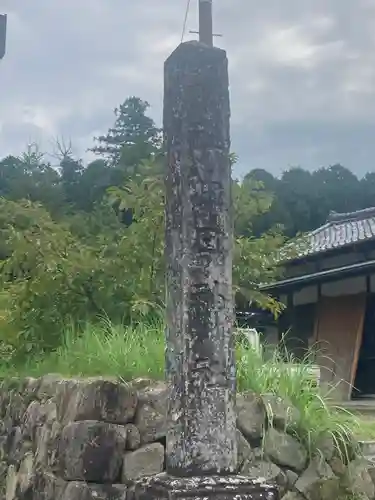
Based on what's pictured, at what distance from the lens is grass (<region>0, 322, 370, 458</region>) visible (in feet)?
18.3

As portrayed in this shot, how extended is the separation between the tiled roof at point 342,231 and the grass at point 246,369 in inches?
367

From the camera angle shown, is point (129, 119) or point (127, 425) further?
point (129, 119)

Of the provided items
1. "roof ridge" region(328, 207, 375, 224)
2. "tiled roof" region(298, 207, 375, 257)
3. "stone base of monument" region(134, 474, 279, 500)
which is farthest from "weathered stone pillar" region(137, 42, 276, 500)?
"roof ridge" region(328, 207, 375, 224)

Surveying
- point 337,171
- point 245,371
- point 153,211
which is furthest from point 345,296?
point 337,171

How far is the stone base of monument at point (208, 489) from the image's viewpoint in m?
3.73

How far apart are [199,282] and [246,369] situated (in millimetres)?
1862

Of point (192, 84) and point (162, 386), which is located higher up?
point (192, 84)

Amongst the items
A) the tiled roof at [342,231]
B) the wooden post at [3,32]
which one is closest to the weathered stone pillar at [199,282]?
the wooden post at [3,32]

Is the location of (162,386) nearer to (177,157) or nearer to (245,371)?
(245,371)

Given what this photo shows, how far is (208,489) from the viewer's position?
3.79 metres

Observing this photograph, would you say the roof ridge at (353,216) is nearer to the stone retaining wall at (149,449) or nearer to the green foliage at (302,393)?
the green foliage at (302,393)

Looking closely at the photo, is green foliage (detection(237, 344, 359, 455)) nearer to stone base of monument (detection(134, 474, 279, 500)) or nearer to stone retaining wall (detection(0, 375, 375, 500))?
stone retaining wall (detection(0, 375, 375, 500))

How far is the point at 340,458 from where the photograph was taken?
5492 millimetres

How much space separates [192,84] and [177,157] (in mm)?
459
